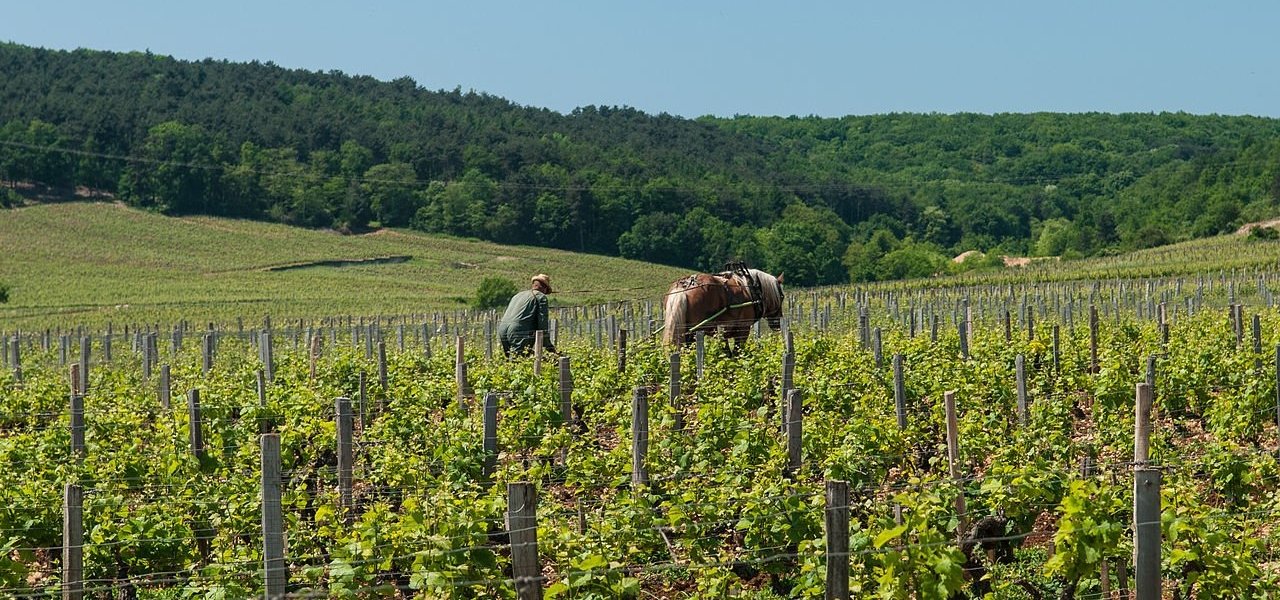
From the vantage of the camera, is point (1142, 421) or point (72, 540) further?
point (1142, 421)

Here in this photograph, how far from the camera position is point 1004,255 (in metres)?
105

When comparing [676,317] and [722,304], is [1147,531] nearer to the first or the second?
Answer: [676,317]

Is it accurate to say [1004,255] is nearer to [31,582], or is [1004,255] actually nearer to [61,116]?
[61,116]

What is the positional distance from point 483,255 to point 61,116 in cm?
3906

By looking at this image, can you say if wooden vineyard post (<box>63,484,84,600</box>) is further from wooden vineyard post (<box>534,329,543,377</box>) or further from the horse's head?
the horse's head

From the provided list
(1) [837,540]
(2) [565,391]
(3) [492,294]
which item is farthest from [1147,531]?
(3) [492,294]

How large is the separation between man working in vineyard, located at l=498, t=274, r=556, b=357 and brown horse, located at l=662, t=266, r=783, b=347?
9.16 feet

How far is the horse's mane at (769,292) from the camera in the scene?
19.7 meters

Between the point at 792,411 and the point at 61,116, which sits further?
the point at 61,116

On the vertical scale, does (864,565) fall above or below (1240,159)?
below

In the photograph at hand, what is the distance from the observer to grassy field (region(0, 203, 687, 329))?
6550 cm

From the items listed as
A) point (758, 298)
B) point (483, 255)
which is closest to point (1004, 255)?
point (483, 255)

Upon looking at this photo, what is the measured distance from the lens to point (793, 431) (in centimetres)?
962

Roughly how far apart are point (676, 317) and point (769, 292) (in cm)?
185
